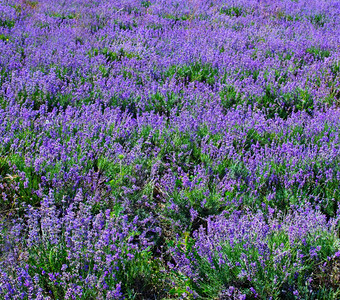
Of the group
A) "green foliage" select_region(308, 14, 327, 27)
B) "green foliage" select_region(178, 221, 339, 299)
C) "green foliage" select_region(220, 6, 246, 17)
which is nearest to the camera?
"green foliage" select_region(178, 221, 339, 299)

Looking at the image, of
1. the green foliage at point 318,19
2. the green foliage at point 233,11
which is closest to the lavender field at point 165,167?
the green foliage at point 318,19

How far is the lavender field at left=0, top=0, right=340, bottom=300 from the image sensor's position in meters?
2.08

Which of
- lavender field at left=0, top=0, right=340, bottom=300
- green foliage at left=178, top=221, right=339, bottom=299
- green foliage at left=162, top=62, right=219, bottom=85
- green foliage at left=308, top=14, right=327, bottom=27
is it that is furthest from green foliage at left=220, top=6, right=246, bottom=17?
green foliage at left=178, top=221, right=339, bottom=299

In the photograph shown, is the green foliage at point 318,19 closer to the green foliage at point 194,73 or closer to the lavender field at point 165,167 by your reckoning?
the lavender field at point 165,167

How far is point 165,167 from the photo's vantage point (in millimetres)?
3178

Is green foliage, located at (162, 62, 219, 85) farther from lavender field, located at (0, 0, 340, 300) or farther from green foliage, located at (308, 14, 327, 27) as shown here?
green foliage, located at (308, 14, 327, 27)

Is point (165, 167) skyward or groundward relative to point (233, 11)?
groundward

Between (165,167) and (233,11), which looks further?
(233,11)

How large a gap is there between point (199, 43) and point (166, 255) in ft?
14.0

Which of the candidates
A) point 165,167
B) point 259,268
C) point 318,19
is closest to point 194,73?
point 165,167

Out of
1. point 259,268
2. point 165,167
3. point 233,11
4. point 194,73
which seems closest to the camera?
point 259,268

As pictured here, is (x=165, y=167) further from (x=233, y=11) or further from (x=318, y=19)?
(x=318, y=19)

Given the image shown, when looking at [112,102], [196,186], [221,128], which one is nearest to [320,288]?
[196,186]

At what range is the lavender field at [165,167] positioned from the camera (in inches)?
82.0
